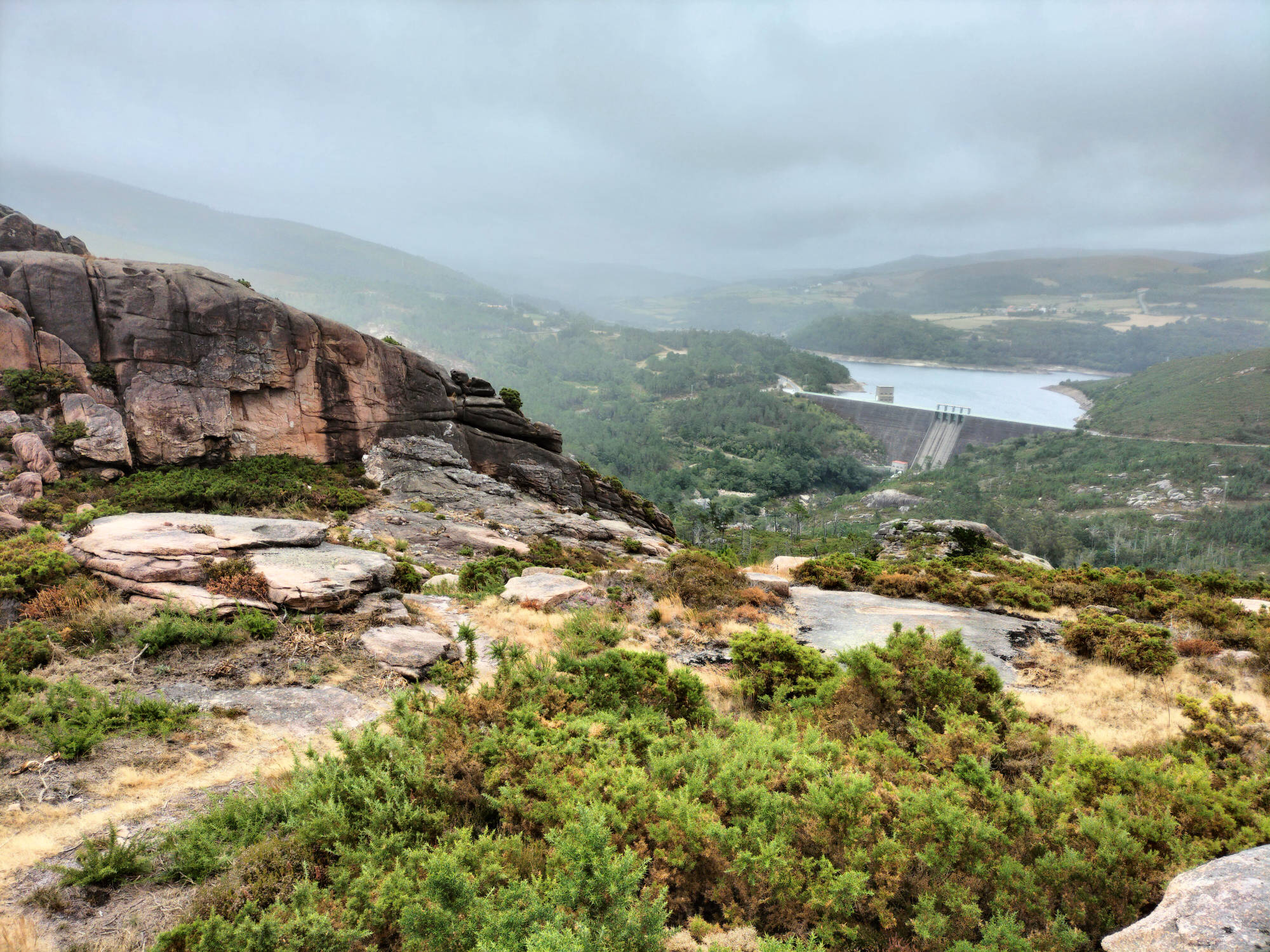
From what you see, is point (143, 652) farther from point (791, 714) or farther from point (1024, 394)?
point (1024, 394)

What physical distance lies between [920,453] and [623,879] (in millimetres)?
149864

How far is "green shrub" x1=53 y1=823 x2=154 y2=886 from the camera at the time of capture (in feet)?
16.4

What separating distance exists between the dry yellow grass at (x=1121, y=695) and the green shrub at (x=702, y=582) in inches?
261

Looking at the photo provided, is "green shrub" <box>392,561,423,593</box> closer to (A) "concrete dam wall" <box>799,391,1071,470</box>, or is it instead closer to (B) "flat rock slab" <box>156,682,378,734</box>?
(B) "flat rock slab" <box>156,682,378,734</box>

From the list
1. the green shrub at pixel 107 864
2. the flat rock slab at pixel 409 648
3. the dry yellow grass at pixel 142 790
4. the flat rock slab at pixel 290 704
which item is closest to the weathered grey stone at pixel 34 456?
the flat rock slab at pixel 290 704

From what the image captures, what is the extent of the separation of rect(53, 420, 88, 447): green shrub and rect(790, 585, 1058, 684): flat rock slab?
25820 mm

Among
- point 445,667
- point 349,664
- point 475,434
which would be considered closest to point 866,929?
point 445,667

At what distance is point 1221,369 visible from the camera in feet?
429

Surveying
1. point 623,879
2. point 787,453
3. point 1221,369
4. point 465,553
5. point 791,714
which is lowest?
point 787,453

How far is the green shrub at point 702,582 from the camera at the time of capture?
14648mm

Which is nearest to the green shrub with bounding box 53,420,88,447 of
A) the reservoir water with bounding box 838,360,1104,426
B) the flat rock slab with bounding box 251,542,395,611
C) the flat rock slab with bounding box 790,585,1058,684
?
the flat rock slab with bounding box 251,542,395,611

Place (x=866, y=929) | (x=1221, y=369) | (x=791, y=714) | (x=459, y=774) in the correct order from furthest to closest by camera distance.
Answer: (x=1221, y=369), (x=791, y=714), (x=459, y=774), (x=866, y=929)

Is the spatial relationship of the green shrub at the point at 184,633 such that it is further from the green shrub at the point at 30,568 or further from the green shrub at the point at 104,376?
the green shrub at the point at 104,376

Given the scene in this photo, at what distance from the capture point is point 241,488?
21750mm
